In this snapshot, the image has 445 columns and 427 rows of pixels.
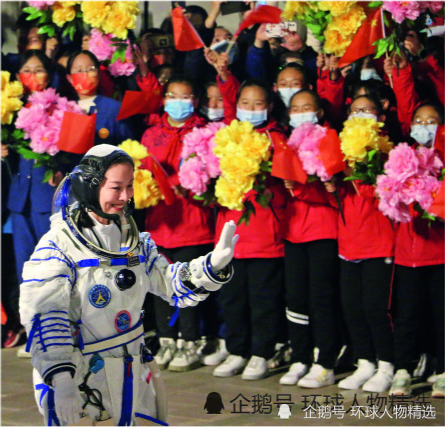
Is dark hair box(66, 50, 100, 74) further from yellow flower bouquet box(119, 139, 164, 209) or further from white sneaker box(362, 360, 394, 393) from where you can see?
white sneaker box(362, 360, 394, 393)

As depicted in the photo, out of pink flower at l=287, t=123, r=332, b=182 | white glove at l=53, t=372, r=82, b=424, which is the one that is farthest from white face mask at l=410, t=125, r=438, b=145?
white glove at l=53, t=372, r=82, b=424

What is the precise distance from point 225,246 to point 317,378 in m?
2.64

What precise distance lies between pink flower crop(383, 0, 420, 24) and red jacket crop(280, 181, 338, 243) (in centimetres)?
119

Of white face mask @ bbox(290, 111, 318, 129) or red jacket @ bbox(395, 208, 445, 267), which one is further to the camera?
white face mask @ bbox(290, 111, 318, 129)

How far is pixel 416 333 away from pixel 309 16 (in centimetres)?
224

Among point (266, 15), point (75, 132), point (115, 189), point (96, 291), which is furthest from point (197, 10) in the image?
point (96, 291)

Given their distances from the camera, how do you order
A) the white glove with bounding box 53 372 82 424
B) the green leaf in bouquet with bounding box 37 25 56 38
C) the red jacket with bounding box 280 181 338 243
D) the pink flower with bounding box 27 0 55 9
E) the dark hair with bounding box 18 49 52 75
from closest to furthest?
the white glove with bounding box 53 372 82 424 < the red jacket with bounding box 280 181 338 243 < the pink flower with bounding box 27 0 55 9 < the dark hair with bounding box 18 49 52 75 < the green leaf in bouquet with bounding box 37 25 56 38

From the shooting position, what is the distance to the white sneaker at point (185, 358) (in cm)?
657

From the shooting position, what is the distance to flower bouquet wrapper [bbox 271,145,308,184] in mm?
5918

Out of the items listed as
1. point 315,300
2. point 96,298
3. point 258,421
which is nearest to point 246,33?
point 315,300

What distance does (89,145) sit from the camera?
22.1ft

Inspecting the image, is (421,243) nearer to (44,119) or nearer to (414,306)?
(414,306)

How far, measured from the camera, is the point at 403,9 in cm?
570

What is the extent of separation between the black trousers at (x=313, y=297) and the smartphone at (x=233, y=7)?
221cm
